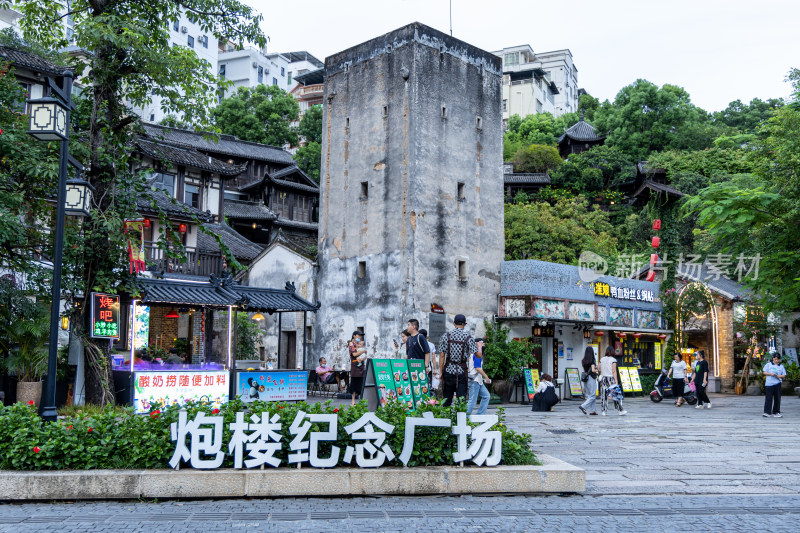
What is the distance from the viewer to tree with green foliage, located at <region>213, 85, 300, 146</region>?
2051 inches

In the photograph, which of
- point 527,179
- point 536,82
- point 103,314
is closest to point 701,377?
point 103,314

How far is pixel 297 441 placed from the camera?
7.26m

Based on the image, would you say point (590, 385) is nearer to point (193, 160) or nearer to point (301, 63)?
point (193, 160)

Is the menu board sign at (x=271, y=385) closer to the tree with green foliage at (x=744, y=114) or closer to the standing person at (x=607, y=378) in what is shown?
the standing person at (x=607, y=378)

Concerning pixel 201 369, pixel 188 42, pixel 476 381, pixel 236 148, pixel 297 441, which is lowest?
pixel 297 441

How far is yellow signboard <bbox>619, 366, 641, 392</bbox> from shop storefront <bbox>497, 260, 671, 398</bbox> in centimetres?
138

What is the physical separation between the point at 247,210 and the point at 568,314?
80.5 ft

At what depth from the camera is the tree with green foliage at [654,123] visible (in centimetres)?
5012

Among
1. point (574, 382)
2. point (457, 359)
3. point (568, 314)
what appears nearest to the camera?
point (457, 359)

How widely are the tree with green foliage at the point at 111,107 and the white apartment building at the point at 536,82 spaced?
60508 mm

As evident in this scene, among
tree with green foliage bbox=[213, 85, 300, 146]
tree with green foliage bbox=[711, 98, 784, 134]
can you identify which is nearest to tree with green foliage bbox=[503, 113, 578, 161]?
tree with green foliage bbox=[711, 98, 784, 134]

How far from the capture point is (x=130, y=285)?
13188mm

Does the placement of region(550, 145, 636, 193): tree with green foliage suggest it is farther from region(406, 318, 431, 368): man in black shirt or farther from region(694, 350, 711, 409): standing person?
region(406, 318, 431, 368): man in black shirt

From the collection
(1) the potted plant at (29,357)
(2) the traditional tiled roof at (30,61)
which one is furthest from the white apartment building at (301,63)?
(1) the potted plant at (29,357)
